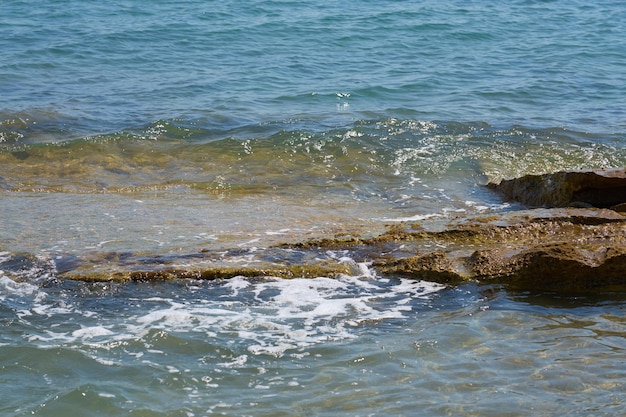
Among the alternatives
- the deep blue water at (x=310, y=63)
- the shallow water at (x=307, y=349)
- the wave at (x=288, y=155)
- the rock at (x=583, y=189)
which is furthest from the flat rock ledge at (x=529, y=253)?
the deep blue water at (x=310, y=63)

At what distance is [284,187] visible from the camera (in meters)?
10.2

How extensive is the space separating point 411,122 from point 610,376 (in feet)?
27.5

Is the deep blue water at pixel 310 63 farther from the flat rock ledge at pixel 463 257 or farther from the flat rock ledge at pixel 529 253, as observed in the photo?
the flat rock ledge at pixel 529 253

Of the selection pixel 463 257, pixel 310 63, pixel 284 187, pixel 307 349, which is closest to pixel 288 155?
pixel 284 187

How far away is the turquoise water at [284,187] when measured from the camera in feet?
15.8

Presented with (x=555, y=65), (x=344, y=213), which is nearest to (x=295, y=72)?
(x=555, y=65)

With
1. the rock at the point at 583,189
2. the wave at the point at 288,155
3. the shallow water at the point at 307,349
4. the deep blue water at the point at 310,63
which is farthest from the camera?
the deep blue water at the point at 310,63

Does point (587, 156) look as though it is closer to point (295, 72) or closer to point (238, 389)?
point (295, 72)

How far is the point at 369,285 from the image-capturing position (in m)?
6.24

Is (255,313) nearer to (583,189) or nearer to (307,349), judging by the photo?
(307,349)

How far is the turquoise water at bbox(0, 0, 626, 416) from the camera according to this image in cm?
482

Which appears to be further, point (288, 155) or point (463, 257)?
point (288, 155)

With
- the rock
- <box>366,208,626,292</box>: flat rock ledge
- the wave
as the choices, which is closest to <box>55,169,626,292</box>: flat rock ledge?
Answer: <box>366,208,626,292</box>: flat rock ledge

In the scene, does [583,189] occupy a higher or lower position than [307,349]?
higher
